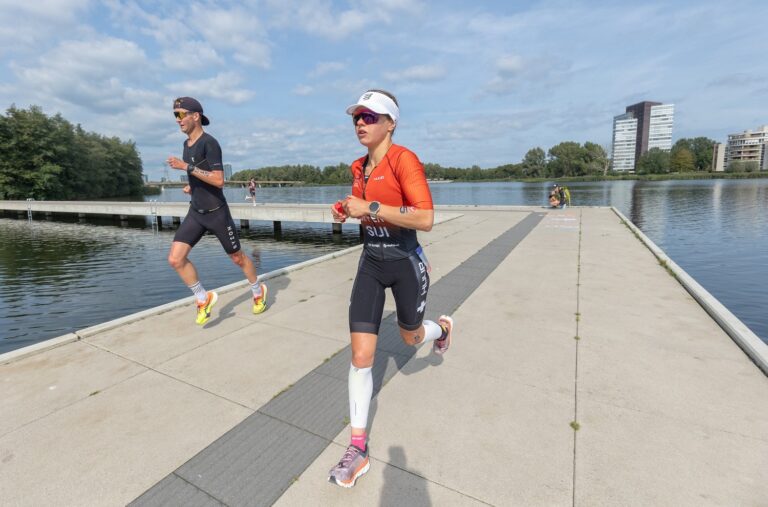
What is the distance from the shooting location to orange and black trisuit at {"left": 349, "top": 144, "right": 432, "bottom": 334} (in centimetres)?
259

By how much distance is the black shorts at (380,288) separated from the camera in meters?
2.69

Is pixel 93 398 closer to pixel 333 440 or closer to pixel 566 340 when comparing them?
pixel 333 440

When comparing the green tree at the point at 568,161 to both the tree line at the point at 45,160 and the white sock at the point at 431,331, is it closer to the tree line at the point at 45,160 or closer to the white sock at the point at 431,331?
the tree line at the point at 45,160

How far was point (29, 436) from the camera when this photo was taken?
2.87m

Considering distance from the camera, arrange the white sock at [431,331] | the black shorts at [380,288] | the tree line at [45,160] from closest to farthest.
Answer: the black shorts at [380,288]
the white sock at [431,331]
the tree line at [45,160]

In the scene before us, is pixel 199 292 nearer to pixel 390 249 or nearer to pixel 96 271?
pixel 390 249

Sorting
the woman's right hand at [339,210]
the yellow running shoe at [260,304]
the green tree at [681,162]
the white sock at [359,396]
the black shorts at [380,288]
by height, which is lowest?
the yellow running shoe at [260,304]

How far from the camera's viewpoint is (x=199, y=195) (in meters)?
4.80

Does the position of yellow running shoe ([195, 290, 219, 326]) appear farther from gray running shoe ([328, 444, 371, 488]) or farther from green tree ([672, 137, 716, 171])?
green tree ([672, 137, 716, 171])

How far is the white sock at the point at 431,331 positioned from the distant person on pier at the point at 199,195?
303cm

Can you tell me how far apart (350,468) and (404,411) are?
34.0 inches

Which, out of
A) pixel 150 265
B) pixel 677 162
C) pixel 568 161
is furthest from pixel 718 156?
pixel 150 265

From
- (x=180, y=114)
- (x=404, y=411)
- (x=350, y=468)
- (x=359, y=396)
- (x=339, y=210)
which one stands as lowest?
(x=404, y=411)

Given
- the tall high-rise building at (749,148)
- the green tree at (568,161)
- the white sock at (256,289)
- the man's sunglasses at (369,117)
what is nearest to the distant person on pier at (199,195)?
the white sock at (256,289)
